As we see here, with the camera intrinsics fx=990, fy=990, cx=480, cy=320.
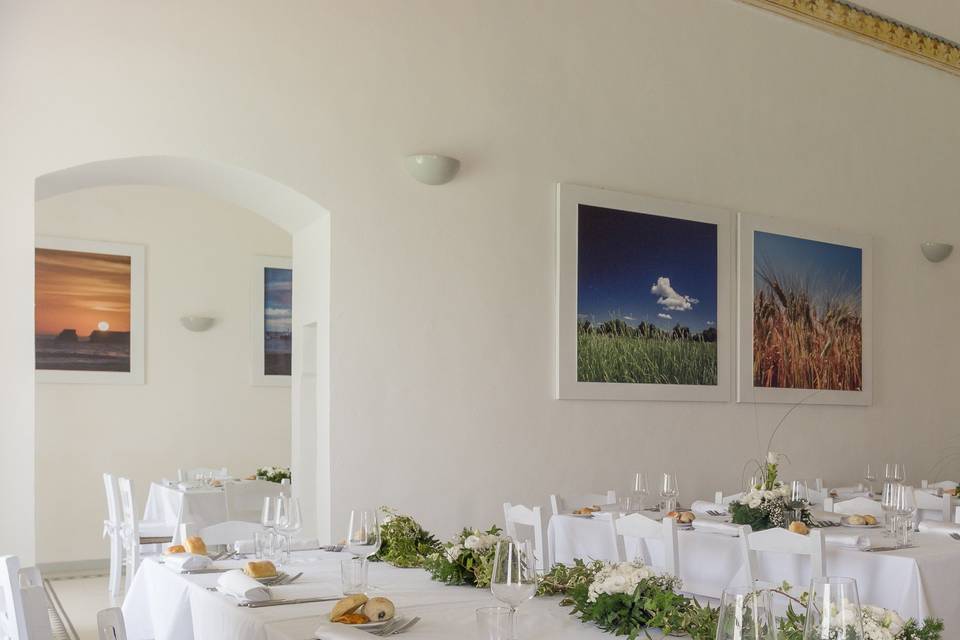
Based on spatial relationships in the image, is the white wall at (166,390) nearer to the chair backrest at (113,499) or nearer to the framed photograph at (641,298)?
the chair backrest at (113,499)

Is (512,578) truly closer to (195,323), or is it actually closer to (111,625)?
(111,625)

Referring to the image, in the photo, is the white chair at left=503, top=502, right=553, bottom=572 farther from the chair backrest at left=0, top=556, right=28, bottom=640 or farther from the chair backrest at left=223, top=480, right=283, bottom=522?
the chair backrest at left=223, top=480, right=283, bottom=522

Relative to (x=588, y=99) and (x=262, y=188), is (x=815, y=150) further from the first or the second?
(x=262, y=188)

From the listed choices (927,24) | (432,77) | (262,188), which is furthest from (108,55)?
(927,24)

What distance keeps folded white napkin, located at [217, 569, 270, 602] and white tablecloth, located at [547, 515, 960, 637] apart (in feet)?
5.98

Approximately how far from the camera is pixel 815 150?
8.58 meters

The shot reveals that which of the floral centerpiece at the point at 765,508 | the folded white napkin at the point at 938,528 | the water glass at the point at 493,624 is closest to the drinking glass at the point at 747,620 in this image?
the water glass at the point at 493,624

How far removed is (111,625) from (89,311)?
7.90 meters

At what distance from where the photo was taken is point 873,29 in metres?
9.02

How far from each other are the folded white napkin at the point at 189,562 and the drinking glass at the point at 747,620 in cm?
237

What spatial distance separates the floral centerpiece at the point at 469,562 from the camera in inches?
121

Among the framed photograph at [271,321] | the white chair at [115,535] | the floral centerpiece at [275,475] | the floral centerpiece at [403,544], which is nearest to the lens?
the floral centerpiece at [403,544]

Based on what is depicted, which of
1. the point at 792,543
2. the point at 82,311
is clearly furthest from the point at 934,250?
the point at 82,311

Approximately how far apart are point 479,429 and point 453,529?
66 cm
